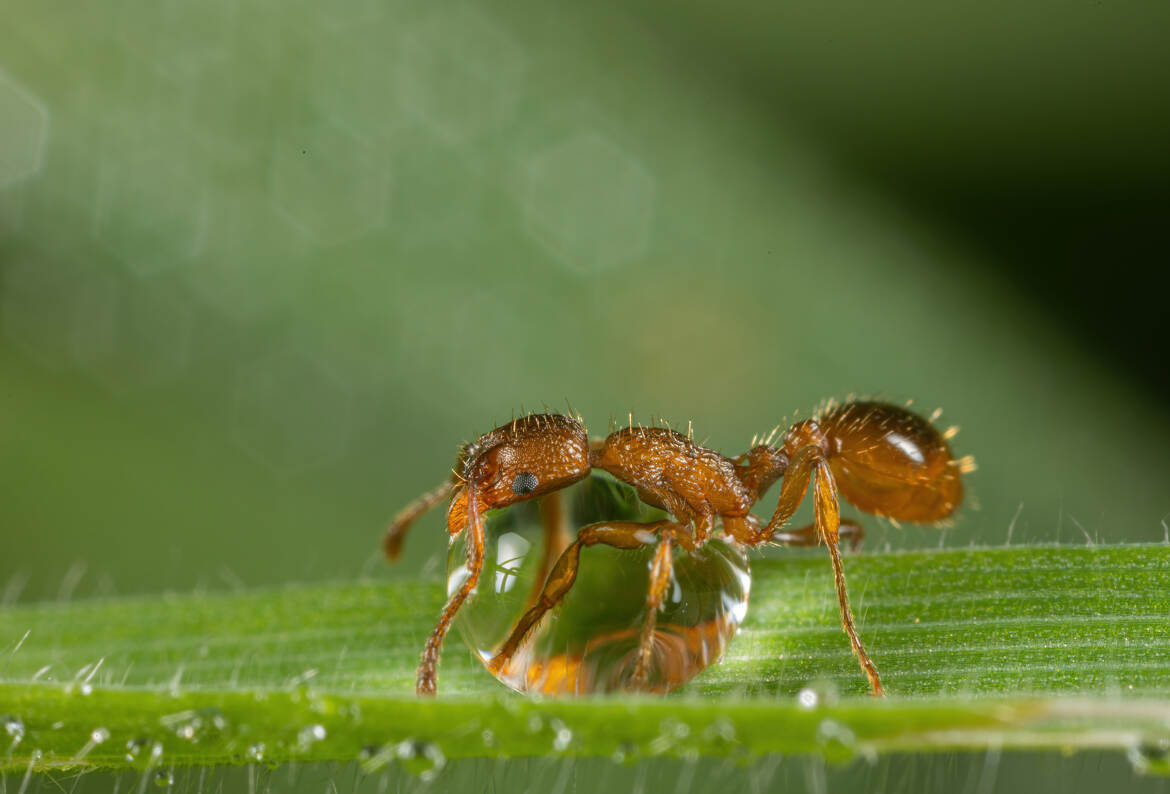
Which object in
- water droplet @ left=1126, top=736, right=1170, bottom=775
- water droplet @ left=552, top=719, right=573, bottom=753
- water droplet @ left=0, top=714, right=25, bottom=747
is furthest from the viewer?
water droplet @ left=0, top=714, right=25, bottom=747

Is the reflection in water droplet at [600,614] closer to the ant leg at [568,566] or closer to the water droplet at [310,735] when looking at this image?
the ant leg at [568,566]

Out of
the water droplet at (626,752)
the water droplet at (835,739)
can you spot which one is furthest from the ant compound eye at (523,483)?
the water droplet at (835,739)

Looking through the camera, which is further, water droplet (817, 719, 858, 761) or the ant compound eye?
the ant compound eye

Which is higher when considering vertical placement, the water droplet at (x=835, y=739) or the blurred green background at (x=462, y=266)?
the blurred green background at (x=462, y=266)

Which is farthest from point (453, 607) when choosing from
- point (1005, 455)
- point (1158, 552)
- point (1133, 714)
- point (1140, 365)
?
point (1140, 365)

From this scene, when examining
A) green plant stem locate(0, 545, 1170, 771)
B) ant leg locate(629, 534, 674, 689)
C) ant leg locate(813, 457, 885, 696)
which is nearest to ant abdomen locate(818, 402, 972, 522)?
ant leg locate(813, 457, 885, 696)

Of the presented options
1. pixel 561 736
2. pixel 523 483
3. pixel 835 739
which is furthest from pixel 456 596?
pixel 835 739

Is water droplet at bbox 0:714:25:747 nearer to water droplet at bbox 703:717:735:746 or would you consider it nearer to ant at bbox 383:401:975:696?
ant at bbox 383:401:975:696
